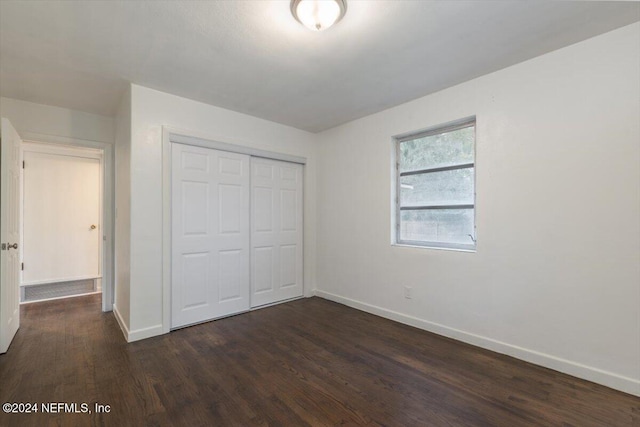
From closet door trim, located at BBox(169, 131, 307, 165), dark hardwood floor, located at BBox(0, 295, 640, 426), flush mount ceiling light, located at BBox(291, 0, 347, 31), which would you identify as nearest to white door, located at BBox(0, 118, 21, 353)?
dark hardwood floor, located at BBox(0, 295, 640, 426)

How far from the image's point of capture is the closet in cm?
316

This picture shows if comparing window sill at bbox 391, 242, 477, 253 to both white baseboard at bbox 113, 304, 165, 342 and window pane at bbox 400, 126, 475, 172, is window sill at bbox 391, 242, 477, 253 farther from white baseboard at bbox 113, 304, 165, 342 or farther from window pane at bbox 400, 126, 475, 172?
white baseboard at bbox 113, 304, 165, 342

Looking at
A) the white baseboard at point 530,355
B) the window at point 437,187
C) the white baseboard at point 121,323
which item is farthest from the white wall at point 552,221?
the white baseboard at point 121,323

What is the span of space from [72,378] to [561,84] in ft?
14.5

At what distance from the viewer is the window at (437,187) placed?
2.88m

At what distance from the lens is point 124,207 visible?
306 cm

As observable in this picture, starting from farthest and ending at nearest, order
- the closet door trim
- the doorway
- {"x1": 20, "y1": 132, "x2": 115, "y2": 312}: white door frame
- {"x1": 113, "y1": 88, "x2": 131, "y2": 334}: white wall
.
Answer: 1. the doorway
2. {"x1": 20, "y1": 132, "x2": 115, "y2": 312}: white door frame
3. the closet door trim
4. {"x1": 113, "y1": 88, "x2": 131, "y2": 334}: white wall

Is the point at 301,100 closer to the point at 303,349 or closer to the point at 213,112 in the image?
the point at 213,112

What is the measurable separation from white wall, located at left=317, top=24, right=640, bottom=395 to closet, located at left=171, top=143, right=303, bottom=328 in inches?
69.0

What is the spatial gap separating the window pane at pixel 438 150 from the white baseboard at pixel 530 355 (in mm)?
1723

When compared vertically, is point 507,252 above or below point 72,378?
above

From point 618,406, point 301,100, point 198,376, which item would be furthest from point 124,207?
point 618,406

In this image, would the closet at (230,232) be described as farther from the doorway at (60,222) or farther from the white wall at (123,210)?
the doorway at (60,222)

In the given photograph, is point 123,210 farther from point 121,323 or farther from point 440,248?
point 440,248
